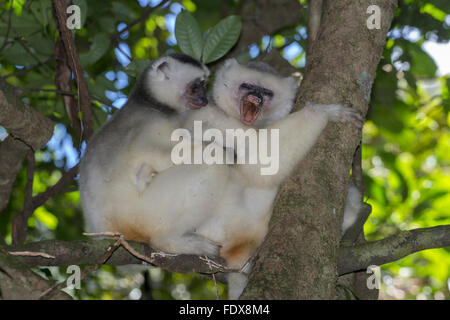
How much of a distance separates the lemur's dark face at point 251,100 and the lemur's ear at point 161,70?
26.8 inches

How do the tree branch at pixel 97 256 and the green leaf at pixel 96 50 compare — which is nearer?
the tree branch at pixel 97 256

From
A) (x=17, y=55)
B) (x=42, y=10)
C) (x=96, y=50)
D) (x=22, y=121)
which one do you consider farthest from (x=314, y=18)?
(x=17, y=55)

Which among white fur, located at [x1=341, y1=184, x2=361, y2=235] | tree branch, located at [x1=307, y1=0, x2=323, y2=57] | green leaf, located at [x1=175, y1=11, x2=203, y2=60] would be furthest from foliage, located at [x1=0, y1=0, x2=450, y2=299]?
white fur, located at [x1=341, y1=184, x2=361, y2=235]

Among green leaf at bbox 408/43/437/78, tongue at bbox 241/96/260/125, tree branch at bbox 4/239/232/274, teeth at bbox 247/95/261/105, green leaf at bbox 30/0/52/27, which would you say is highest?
green leaf at bbox 30/0/52/27

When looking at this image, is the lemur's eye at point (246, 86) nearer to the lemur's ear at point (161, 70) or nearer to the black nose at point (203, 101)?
the black nose at point (203, 101)

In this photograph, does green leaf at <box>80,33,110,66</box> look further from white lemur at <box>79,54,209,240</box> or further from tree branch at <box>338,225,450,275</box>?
tree branch at <box>338,225,450,275</box>

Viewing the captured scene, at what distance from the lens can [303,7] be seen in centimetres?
591

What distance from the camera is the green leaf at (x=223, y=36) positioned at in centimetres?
436

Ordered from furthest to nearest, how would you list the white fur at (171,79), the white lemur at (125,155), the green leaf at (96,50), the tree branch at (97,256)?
the green leaf at (96,50), the white fur at (171,79), the white lemur at (125,155), the tree branch at (97,256)

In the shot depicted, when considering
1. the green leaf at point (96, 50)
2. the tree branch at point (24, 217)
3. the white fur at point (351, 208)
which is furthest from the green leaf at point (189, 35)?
the white fur at point (351, 208)

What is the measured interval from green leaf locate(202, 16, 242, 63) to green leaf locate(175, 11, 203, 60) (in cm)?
8

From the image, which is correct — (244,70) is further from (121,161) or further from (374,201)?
(374,201)

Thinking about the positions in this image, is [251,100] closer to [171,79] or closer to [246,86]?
[246,86]

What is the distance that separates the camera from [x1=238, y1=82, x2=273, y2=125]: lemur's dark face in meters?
4.16
